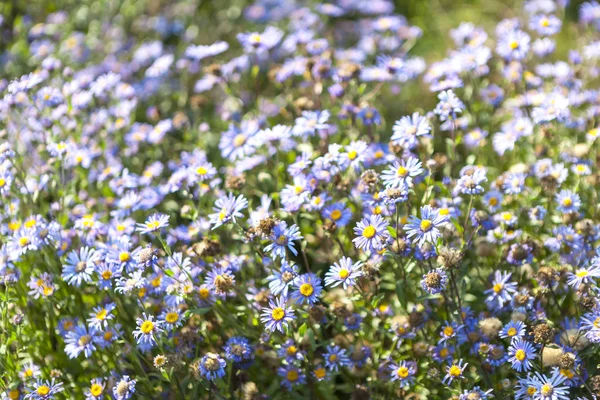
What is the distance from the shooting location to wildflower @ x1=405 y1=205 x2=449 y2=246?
312cm

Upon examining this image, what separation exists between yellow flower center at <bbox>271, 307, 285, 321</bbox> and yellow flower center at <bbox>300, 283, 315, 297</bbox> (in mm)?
142

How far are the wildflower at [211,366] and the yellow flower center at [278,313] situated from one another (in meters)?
0.34

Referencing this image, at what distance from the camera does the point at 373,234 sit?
127 inches

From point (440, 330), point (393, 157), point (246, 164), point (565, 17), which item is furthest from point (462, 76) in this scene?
point (565, 17)

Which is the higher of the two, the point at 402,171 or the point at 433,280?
the point at 402,171

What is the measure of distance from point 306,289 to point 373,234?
44cm

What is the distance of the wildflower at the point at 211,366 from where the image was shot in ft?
10.4

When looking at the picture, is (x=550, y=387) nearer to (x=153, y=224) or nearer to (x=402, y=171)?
(x=402, y=171)

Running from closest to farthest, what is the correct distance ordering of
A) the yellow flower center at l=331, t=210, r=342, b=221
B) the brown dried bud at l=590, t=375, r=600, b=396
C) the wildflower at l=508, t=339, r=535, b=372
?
1. the brown dried bud at l=590, t=375, r=600, b=396
2. the wildflower at l=508, t=339, r=535, b=372
3. the yellow flower center at l=331, t=210, r=342, b=221

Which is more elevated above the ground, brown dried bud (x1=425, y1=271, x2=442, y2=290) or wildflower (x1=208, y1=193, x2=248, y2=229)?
wildflower (x1=208, y1=193, x2=248, y2=229)

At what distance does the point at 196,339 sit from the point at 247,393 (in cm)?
41

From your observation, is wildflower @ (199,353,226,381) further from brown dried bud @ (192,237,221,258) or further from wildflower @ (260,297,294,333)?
brown dried bud @ (192,237,221,258)

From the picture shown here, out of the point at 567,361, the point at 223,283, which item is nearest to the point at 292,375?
the point at 223,283

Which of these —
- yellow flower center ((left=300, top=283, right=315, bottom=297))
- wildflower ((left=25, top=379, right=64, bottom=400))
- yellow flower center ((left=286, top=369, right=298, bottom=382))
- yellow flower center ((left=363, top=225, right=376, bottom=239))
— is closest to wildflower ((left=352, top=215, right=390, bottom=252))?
yellow flower center ((left=363, top=225, right=376, bottom=239))
